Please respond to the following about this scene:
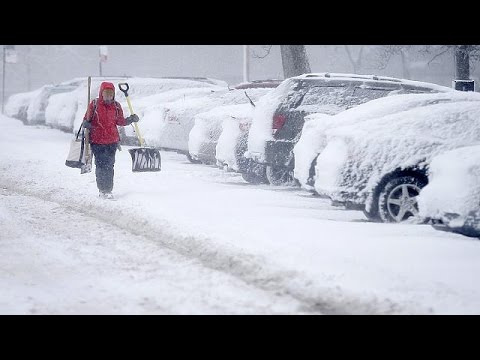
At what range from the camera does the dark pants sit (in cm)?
1042

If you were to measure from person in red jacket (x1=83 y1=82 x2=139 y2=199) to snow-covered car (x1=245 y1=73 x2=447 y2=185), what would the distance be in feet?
6.97

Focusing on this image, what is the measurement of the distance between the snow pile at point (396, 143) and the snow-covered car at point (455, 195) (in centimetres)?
89

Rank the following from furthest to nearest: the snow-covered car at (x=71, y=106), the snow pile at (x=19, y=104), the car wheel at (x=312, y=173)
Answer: the snow pile at (x=19, y=104) → the snow-covered car at (x=71, y=106) → the car wheel at (x=312, y=173)

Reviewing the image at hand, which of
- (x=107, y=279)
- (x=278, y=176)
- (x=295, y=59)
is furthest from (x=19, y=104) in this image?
(x=107, y=279)

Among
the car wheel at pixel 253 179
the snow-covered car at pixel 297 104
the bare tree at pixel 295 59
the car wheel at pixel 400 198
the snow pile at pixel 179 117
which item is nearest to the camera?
the car wheel at pixel 400 198

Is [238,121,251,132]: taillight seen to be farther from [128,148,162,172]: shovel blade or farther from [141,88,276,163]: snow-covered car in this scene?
[141,88,276,163]: snow-covered car

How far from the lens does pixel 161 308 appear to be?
5.53 meters

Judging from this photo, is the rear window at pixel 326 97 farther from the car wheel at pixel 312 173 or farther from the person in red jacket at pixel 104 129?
the person in red jacket at pixel 104 129

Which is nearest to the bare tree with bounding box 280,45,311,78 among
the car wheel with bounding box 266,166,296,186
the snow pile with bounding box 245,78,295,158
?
the car wheel with bounding box 266,166,296,186

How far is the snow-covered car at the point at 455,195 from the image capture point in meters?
7.38

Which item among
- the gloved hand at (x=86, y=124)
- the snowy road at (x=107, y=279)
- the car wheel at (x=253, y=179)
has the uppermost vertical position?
the gloved hand at (x=86, y=124)

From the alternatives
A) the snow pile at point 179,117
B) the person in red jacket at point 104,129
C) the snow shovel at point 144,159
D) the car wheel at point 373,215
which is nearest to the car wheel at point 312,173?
the car wheel at point 373,215
